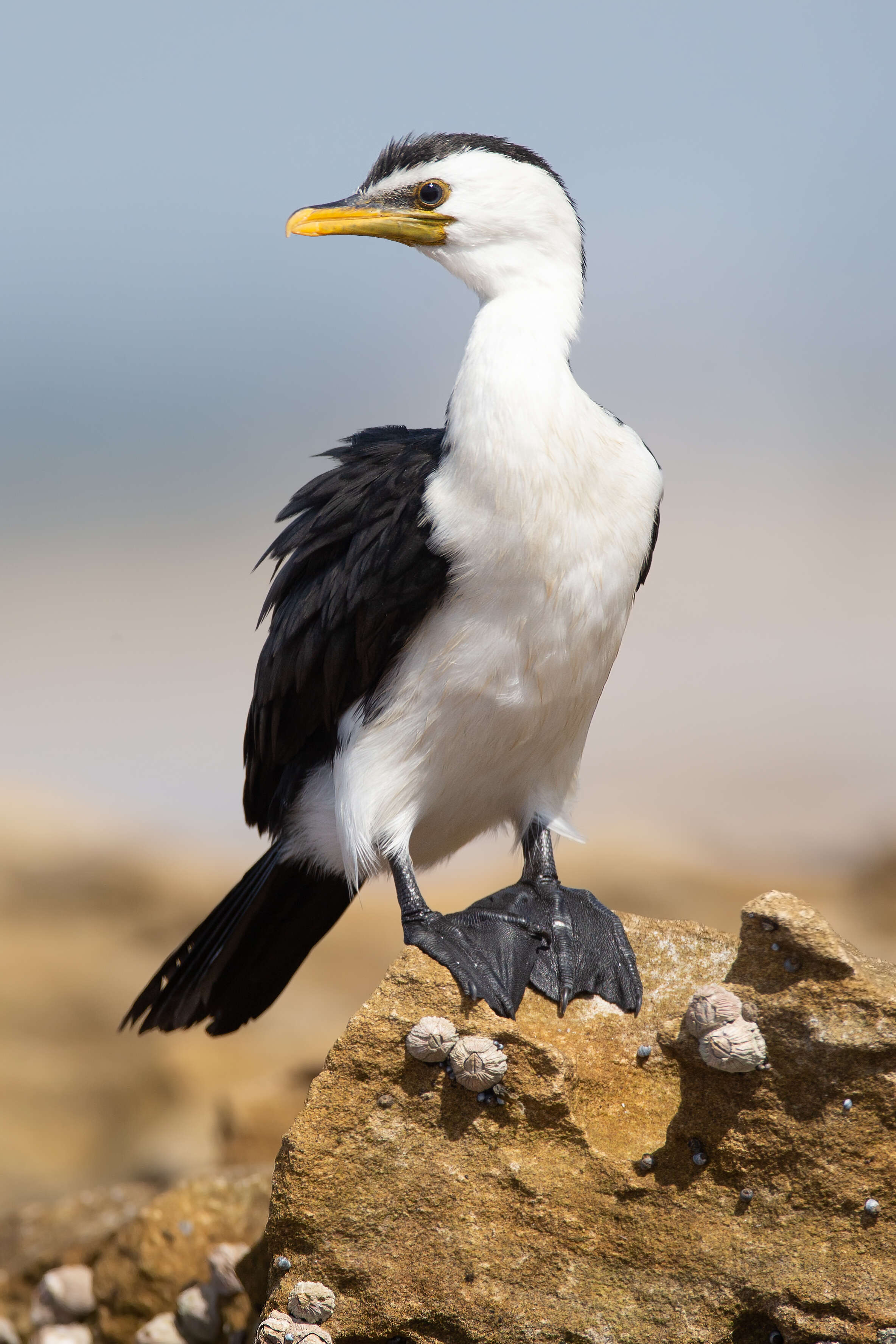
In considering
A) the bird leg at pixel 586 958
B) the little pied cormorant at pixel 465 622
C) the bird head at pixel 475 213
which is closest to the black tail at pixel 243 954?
the little pied cormorant at pixel 465 622

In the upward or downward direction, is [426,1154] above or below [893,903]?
below

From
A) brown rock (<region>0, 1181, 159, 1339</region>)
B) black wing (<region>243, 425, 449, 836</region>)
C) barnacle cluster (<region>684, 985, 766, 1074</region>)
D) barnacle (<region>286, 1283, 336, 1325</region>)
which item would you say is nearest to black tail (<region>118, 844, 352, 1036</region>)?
black wing (<region>243, 425, 449, 836</region>)

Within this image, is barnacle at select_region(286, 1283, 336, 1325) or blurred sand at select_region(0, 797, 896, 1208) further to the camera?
blurred sand at select_region(0, 797, 896, 1208)

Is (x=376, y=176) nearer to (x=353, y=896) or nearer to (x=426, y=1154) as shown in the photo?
(x=353, y=896)

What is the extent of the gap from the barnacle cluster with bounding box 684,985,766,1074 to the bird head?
69.6 inches

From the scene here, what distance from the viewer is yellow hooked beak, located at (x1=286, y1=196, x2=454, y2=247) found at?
9.90ft

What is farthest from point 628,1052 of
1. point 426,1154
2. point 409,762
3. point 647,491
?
point 647,491

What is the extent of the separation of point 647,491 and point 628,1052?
4.50ft

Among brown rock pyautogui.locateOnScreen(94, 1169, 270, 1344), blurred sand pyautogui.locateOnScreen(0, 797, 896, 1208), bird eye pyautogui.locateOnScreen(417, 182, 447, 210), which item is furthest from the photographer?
blurred sand pyautogui.locateOnScreen(0, 797, 896, 1208)

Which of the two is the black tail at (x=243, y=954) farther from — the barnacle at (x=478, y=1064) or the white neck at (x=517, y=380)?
the white neck at (x=517, y=380)

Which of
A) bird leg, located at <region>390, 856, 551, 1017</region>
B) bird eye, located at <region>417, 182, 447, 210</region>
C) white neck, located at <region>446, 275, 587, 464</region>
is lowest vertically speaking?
bird leg, located at <region>390, 856, 551, 1017</region>

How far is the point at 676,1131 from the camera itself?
8.27 feet

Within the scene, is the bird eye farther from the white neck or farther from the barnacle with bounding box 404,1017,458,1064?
the barnacle with bounding box 404,1017,458,1064

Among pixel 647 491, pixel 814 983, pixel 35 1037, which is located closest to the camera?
pixel 814 983
